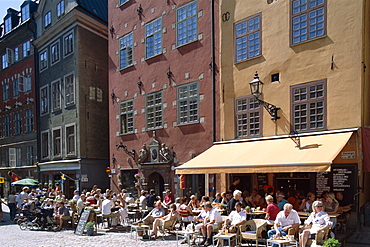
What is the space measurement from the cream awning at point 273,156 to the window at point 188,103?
2450mm

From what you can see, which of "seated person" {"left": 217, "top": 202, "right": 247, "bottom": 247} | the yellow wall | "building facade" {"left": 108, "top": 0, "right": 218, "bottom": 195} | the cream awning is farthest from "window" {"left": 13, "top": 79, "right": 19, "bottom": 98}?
"seated person" {"left": 217, "top": 202, "right": 247, "bottom": 247}

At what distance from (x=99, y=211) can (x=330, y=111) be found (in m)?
8.95

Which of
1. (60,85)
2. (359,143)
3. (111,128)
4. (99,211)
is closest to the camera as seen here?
(359,143)

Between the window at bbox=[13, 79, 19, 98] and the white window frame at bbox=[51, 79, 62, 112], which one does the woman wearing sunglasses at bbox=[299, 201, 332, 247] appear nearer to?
the white window frame at bbox=[51, 79, 62, 112]

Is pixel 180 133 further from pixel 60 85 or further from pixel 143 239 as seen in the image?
pixel 60 85

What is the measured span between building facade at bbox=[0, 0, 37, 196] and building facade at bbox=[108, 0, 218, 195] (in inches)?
423

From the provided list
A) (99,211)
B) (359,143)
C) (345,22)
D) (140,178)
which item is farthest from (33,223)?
(345,22)

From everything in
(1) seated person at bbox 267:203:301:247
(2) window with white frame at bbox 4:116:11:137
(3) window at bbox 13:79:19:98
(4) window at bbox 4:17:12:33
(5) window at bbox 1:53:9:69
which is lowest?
(1) seated person at bbox 267:203:301:247

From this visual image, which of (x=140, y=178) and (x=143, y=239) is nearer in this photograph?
(x=143, y=239)

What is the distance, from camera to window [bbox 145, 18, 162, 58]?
54.4 ft

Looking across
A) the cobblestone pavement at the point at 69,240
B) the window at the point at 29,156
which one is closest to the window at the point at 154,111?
the cobblestone pavement at the point at 69,240

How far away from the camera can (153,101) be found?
55.3ft

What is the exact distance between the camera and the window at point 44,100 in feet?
82.5

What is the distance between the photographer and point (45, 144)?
83.2ft
